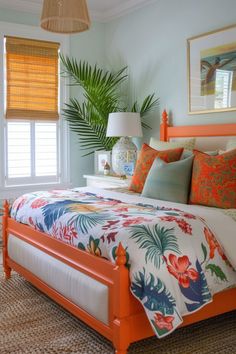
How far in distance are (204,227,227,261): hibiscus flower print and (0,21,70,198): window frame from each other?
10.2 ft

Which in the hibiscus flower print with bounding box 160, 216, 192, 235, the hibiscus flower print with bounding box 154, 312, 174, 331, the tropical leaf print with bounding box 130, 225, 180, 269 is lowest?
the hibiscus flower print with bounding box 154, 312, 174, 331

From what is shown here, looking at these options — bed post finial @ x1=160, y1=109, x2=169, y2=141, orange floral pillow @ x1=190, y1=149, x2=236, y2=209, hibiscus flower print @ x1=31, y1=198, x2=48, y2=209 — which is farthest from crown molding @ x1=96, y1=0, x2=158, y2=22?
hibiscus flower print @ x1=31, y1=198, x2=48, y2=209

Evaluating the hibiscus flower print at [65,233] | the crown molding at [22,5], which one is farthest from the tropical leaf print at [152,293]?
the crown molding at [22,5]

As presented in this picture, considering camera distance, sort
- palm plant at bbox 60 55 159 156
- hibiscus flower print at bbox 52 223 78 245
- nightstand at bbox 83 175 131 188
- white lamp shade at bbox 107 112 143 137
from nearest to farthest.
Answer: hibiscus flower print at bbox 52 223 78 245, nightstand at bbox 83 175 131 188, white lamp shade at bbox 107 112 143 137, palm plant at bbox 60 55 159 156

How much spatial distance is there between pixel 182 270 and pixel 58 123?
348cm

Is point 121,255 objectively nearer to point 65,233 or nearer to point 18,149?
point 65,233

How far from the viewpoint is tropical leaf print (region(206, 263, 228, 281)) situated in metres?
2.36

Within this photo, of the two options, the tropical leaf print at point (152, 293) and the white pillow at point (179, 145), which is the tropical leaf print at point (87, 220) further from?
the white pillow at point (179, 145)

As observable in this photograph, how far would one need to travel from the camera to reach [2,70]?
490cm

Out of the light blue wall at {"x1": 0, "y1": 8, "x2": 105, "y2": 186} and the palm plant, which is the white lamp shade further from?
the light blue wall at {"x1": 0, "y1": 8, "x2": 105, "y2": 186}

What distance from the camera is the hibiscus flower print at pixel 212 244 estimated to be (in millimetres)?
2392

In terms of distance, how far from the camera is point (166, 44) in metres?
4.64

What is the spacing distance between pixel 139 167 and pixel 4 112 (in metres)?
2.04

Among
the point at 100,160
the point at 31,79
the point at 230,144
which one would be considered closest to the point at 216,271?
the point at 230,144
